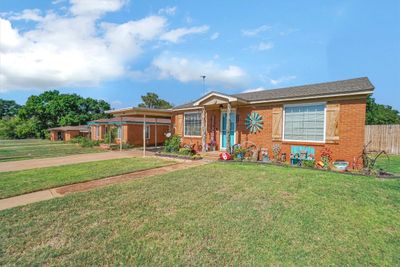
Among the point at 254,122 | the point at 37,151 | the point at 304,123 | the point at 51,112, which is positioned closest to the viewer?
the point at 304,123

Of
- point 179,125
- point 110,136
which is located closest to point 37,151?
point 110,136

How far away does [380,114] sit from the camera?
78.4 feet

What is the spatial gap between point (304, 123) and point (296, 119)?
386mm

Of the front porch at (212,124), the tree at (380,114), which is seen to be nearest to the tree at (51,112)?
the front porch at (212,124)

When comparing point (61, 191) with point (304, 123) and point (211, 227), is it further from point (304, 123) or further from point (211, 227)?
point (304, 123)

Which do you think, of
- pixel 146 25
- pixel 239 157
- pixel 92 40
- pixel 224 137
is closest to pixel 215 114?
pixel 224 137

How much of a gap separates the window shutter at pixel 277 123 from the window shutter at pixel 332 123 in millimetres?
1875

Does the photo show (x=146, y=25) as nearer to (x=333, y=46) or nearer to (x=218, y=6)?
(x=218, y=6)

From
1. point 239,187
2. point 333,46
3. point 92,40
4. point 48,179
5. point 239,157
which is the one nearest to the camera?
point 239,187

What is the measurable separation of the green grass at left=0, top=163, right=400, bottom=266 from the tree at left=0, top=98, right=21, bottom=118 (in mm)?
80736

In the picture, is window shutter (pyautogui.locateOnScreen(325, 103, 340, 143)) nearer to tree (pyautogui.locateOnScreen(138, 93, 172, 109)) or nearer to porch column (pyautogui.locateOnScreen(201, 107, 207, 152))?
porch column (pyautogui.locateOnScreen(201, 107, 207, 152))

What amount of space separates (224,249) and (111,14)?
13574 mm

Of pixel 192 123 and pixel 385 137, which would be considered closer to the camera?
pixel 385 137

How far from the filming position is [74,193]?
194 inches
